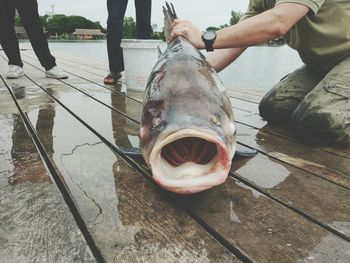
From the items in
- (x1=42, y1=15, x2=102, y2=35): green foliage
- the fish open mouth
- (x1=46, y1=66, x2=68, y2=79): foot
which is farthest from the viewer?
(x1=42, y1=15, x2=102, y2=35): green foliage

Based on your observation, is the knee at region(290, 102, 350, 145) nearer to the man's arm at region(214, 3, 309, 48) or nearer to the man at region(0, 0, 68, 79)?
the man's arm at region(214, 3, 309, 48)

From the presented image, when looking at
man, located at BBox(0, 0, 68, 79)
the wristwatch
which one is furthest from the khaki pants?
man, located at BBox(0, 0, 68, 79)

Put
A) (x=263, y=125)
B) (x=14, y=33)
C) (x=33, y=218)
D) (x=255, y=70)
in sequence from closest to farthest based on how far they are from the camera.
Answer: (x=33, y=218), (x=263, y=125), (x=14, y=33), (x=255, y=70)

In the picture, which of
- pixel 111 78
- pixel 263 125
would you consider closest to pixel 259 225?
pixel 263 125

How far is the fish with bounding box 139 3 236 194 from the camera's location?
4.36 ft

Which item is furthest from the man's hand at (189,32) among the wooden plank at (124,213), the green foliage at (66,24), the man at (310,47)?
the green foliage at (66,24)

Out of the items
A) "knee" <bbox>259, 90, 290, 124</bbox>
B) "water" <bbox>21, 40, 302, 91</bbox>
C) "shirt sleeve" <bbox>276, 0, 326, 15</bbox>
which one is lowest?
"water" <bbox>21, 40, 302, 91</bbox>

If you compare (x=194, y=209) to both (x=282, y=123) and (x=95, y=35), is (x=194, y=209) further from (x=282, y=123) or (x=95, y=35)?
(x=95, y=35)

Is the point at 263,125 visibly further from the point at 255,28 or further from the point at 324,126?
the point at 255,28

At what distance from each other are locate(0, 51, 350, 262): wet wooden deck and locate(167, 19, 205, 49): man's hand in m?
0.74

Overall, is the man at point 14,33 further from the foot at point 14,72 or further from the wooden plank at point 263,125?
the wooden plank at point 263,125

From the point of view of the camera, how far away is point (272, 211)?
1.52m

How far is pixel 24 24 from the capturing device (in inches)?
203

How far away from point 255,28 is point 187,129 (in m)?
1.30
